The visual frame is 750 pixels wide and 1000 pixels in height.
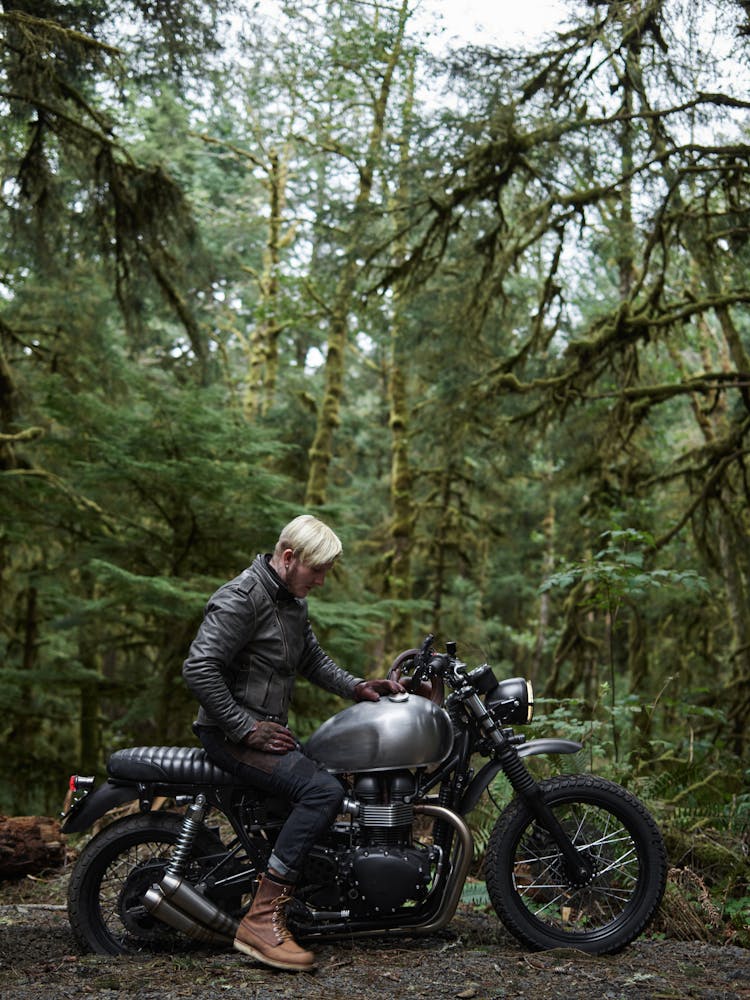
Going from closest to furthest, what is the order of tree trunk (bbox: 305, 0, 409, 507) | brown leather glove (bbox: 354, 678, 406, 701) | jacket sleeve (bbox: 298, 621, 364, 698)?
brown leather glove (bbox: 354, 678, 406, 701) < jacket sleeve (bbox: 298, 621, 364, 698) < tree trunk (bbox: 305, 0, 409, 507)

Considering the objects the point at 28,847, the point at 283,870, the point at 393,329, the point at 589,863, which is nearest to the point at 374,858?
the point at 283,870

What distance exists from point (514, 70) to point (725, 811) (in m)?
5.18

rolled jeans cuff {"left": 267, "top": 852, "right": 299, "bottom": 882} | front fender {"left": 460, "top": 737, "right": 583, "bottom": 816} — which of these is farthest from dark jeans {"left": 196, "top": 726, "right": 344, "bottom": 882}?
front fender {"left": 460, "top": 737, "right": 583, "bottom": 816}

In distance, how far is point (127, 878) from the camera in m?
3.94

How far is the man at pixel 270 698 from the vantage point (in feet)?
12.1

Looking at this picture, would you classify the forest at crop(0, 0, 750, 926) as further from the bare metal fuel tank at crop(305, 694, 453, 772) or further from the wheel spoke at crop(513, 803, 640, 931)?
the wheel spoke at crop(513, 803, 640, 931)

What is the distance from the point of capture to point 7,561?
424 inches

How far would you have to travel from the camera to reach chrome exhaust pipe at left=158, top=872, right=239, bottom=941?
379 centimetres

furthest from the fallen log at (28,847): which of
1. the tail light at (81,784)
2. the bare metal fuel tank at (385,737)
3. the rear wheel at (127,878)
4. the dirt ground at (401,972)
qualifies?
the bare metal fuel tank at (385,737)

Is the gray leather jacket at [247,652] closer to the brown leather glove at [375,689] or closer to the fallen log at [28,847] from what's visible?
the brown leather glove at [375,689]

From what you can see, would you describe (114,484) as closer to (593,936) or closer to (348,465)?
(593,936)

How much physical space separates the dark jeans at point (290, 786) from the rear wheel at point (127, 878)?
372 millimetres

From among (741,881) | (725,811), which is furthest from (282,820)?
(725,811)

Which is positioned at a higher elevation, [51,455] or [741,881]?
[51,455]
